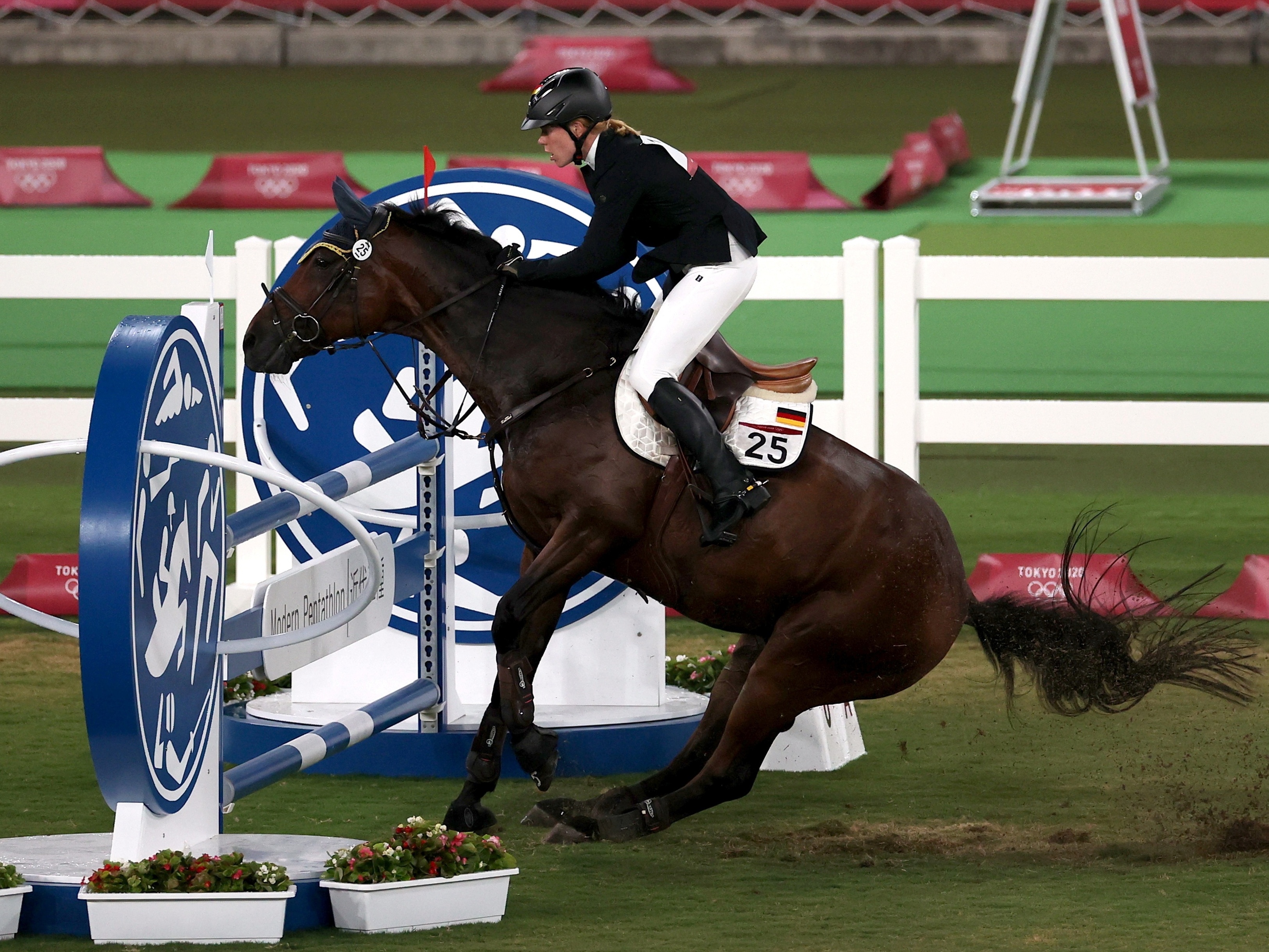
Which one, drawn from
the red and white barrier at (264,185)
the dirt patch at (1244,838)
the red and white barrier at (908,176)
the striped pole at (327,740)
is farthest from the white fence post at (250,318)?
the red and white barrier at (908,176)

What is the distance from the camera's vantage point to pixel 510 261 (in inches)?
237

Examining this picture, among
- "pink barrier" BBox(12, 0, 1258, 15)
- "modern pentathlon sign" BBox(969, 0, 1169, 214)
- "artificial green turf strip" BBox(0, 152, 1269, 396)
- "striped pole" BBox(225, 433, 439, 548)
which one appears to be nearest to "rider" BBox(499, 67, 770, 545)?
"striped pole" BBox(225, 433, 439, 548)

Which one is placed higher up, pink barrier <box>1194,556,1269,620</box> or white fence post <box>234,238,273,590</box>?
white fence post <box>234,238,273,590</box>

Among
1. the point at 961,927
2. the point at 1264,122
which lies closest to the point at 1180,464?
the point at 961,927

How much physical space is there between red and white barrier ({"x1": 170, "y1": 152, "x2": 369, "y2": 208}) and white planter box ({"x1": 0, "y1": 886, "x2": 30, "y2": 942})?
536 inches

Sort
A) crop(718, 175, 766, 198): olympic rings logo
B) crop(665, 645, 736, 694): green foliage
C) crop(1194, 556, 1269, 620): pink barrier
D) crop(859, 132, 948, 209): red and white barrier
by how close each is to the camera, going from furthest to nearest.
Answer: crop(859, 132, 948, 209): red and white barrier → crop(718, 175, 766, 198): olympic rings logo → crop(1194, 556, 1269, 620): pink barrier → crop(665, 645, 736, 694): green foliage

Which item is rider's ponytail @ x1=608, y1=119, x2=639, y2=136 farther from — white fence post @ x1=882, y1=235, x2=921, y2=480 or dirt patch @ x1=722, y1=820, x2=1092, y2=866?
white fence post @ x1=882, y1=235, x2=921, y2=480

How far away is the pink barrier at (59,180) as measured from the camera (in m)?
18.4

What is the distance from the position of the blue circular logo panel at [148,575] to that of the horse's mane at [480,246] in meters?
0.99

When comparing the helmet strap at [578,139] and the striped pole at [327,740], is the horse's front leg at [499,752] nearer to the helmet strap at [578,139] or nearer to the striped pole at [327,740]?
the striped pole at [327,740]

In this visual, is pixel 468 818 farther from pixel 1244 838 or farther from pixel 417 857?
pixel 1244 838

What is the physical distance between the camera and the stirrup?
571cm

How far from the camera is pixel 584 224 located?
6.90m

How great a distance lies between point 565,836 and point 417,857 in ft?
3.06
